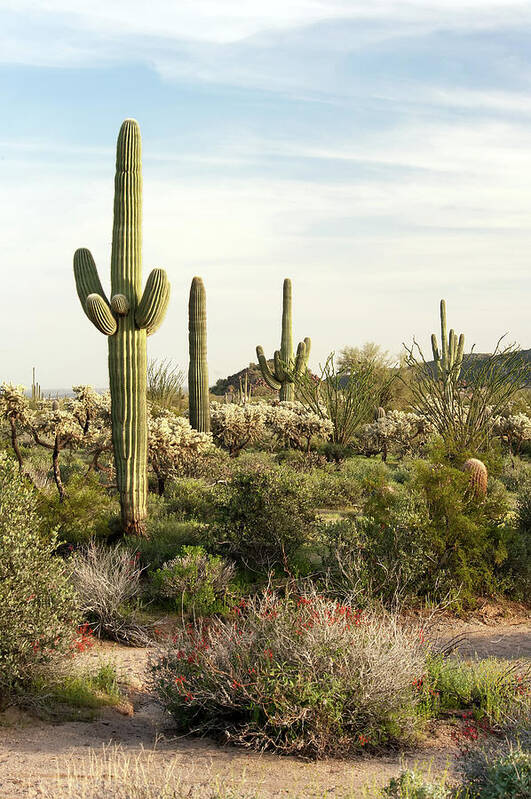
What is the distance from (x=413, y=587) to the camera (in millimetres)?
9922

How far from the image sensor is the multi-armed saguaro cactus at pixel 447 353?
18688mm

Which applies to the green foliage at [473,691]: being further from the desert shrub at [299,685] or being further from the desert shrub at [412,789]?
the desert shrub at [412,789]

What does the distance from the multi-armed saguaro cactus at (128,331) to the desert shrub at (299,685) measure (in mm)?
6093

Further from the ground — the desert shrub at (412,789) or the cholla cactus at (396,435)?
the cholla cactus at (396,435)

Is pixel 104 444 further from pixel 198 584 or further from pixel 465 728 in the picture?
pixel 465 728

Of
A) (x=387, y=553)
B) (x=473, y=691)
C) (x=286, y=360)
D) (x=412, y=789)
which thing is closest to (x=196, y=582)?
(x=387, y=553)

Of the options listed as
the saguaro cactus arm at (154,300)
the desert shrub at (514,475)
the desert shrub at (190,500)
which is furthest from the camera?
the desert shrub at (514,475)

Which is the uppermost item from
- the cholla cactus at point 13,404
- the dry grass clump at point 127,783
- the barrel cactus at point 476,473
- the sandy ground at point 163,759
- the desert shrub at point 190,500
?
the cholla cactus at point 13,404

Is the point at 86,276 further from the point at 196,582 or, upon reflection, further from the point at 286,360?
the point at 286,360

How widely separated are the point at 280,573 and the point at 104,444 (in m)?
5.51

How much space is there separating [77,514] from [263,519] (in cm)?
293

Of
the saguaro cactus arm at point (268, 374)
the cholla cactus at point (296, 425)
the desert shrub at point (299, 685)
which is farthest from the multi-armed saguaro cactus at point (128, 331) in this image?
the saguaro cactus arm at point (268, 374)

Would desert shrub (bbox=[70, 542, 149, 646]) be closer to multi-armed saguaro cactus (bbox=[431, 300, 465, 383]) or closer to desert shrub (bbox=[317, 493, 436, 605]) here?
desert shrub (bbox=[317, 493, 436, 605])

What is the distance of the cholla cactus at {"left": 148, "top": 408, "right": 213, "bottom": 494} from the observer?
14.5m
